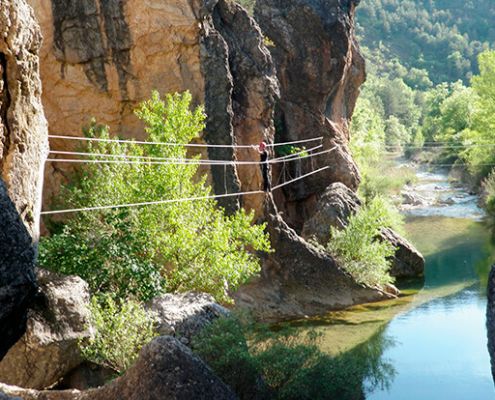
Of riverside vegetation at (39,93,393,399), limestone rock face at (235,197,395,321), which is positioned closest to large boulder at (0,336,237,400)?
riverside vegetation at (39,93,393,399)

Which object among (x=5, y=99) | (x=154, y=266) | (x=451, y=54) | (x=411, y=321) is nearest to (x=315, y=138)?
(x=411, y=321)

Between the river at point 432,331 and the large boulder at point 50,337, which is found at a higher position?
the large boulder at point 50,337

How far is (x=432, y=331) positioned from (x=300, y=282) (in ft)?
13.3

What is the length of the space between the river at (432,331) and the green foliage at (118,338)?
151 inches

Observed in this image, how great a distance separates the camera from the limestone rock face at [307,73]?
27281mm

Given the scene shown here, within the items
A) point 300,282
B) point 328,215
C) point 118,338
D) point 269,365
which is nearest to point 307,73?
point 328,215

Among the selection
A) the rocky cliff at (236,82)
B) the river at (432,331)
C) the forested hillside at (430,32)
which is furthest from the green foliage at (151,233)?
the forested hillside at (430,32)

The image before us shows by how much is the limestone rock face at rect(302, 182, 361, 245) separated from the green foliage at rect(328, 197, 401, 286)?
0.36 meters

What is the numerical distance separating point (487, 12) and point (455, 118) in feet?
232

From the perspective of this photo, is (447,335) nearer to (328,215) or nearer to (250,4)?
(328,215)

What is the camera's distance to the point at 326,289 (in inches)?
878

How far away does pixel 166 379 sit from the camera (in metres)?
7.42

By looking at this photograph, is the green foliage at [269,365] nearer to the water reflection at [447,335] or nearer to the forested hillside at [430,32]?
the water reflection at [447,335]

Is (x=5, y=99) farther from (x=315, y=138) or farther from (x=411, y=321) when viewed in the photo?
(x=315, y=138)
